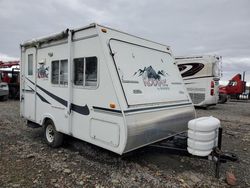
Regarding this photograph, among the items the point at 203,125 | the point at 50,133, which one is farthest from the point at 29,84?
the point at 203,125

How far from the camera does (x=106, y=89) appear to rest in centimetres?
378

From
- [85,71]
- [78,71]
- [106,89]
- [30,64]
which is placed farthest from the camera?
[30,64]

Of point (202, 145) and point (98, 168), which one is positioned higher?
point (202, 145)

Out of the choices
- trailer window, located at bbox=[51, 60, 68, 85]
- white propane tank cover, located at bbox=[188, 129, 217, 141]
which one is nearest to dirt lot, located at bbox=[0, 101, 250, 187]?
white propane tank cover, located at bbox=[188, 129, 217, 141]

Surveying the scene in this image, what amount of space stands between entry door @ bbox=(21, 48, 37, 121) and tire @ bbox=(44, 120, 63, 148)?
0.61m

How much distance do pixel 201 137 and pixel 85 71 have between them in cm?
235

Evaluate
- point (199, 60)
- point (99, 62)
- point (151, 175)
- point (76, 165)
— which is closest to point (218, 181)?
point (151, 175)

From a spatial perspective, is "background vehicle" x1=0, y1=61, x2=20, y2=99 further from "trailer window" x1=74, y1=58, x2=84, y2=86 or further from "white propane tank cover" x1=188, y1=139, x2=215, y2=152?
"white propane tank cover" x1=188, y1=139, x2=215, y2=152

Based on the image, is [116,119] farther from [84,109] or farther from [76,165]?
[76,165]

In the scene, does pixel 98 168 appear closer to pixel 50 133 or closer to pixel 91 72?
pixel 91 72

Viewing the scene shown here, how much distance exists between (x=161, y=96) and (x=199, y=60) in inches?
355

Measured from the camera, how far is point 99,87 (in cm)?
391

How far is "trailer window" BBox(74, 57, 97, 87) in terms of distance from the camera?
4.08 meters

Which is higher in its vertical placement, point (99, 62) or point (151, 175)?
point (99, 62)
